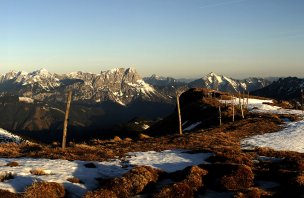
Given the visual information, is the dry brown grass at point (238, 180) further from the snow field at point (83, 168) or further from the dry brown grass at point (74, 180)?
the dry brown grass at point (74, 180)

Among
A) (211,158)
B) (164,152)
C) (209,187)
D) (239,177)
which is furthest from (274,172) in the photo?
(164,152)

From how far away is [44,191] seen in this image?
19172 millimetres

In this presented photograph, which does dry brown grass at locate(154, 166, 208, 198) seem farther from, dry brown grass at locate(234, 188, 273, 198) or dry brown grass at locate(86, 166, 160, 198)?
dry brown grass at locate(234, 188, 273, 198)

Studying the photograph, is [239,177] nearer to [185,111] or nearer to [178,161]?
[178,161]

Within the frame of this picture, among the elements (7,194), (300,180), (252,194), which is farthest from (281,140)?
(7,194)

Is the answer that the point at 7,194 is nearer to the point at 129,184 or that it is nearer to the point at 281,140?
the point at 129,184

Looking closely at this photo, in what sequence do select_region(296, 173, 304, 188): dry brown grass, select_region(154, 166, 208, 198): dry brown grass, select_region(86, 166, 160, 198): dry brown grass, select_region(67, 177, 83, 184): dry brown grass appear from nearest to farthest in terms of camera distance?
select_region(154, 166, 208, 198): dry brown grass < select_region(86, 166, 160, 198): dry brown grass < select_region(296, 173, 304, 188): dry brown grass < select_region(67, 177, 83, 184): dry brown grass

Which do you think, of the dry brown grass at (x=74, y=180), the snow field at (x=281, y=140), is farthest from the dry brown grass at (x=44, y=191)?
the snow field at (x=281, y=140)

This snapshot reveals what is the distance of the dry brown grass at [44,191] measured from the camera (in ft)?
61.7

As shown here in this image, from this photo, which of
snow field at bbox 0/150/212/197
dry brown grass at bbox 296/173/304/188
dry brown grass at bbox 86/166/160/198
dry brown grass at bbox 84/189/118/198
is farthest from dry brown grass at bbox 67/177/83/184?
dry brown grass at bbox 296/173/304/188

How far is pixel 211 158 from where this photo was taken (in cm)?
3091

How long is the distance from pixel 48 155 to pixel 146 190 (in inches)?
535

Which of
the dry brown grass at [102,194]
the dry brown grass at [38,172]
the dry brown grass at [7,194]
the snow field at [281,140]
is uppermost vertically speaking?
the dry brown grass at [7,194]

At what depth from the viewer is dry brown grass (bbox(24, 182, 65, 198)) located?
18797 mm
